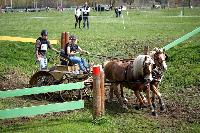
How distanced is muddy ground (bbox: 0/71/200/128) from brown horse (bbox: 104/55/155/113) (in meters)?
0.64

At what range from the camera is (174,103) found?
12.7 metres

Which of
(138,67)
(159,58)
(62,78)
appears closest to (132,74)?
(138,67)

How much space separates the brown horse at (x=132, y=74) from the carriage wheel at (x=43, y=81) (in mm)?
1702

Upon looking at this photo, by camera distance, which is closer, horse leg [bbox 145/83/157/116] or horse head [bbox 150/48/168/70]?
horse leg [bbox 145/83/157/116]

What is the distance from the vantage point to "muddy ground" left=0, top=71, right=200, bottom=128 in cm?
1101

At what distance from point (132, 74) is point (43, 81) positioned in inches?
118

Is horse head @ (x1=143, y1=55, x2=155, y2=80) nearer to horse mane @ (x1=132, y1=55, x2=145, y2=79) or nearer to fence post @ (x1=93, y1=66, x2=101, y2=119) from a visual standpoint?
horse mane @ (x1=132, y1=55, x2=145, y2=79)

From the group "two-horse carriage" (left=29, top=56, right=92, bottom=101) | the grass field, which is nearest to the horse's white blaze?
the grass field

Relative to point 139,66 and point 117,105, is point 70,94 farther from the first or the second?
point 139,66

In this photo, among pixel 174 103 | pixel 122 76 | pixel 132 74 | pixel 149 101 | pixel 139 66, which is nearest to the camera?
pixel 139 66

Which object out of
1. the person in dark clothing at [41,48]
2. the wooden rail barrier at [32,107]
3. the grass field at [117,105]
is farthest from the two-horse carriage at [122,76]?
the wooden rail barrier at [32,107]

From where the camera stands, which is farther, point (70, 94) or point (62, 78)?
point (70, 94)

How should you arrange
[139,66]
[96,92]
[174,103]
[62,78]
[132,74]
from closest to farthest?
[96,92], [139,66], [132,74], [174,103], [62,78]

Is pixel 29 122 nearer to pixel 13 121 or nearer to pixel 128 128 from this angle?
pixel 13 121
